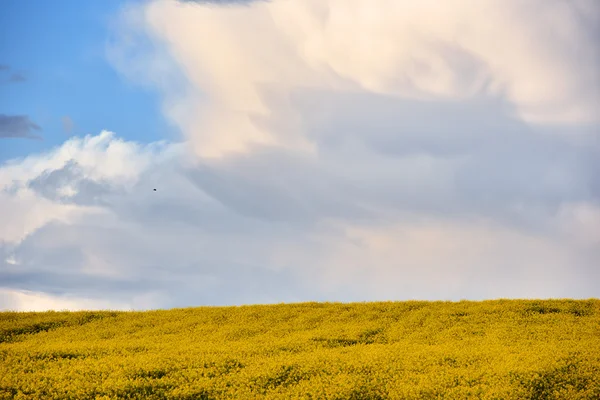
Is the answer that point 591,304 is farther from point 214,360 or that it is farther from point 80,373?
point 80,373

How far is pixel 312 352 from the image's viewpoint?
30531 mm

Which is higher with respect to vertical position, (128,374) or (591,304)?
(591,304)

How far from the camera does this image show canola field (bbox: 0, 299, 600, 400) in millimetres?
24219

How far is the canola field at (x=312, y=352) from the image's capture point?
2422 cm

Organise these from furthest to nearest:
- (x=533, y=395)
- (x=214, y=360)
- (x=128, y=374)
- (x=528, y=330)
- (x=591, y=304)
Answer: (x=591, y=304) < (x=528, y=330) < (x=214, y=360) < (x=128, y=374) < (x=533, y=395)

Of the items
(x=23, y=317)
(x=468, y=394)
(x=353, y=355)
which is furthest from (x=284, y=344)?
(x=23, y=317)

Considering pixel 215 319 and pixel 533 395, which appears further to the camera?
pixel 215 319

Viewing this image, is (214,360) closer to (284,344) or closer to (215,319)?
(284,344)

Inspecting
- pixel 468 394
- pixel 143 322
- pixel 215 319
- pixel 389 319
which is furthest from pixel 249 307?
pixel 468 394

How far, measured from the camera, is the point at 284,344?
105 ft

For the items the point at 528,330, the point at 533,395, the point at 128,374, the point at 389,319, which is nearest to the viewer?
the point at 533,395

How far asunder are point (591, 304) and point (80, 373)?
34.3 metres

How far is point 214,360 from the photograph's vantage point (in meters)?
28.1

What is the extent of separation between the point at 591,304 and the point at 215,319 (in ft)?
87.4
